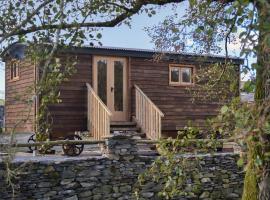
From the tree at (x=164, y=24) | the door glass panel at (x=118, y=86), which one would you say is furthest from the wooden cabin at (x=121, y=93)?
the tree at (x=164, y=24)

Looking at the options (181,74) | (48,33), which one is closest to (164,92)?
(181,74)

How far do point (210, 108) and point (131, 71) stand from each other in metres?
3.27

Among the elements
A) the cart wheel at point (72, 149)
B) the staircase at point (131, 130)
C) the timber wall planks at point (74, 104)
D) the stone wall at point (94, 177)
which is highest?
the timber wall planks at point (74, 104)

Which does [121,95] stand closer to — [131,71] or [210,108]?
[131,71]

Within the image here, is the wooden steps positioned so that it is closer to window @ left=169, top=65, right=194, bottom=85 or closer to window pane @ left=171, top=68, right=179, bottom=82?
window @ left=169, top=65, right=194, bottom=85

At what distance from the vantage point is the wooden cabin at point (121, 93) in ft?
43.3

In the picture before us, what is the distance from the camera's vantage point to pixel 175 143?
4.98 metres

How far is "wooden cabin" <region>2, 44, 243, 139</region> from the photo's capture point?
43.3ft

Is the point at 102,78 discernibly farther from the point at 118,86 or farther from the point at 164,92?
the point at 164,92

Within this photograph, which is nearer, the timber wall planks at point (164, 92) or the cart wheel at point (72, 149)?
the cart wheel at point (72, 149)

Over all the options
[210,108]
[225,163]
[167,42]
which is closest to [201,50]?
[167,42]

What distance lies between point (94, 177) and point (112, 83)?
4.50m

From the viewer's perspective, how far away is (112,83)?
14.1 m

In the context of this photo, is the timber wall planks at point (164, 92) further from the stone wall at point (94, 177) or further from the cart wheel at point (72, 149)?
the stone wall at point (94, 177)
